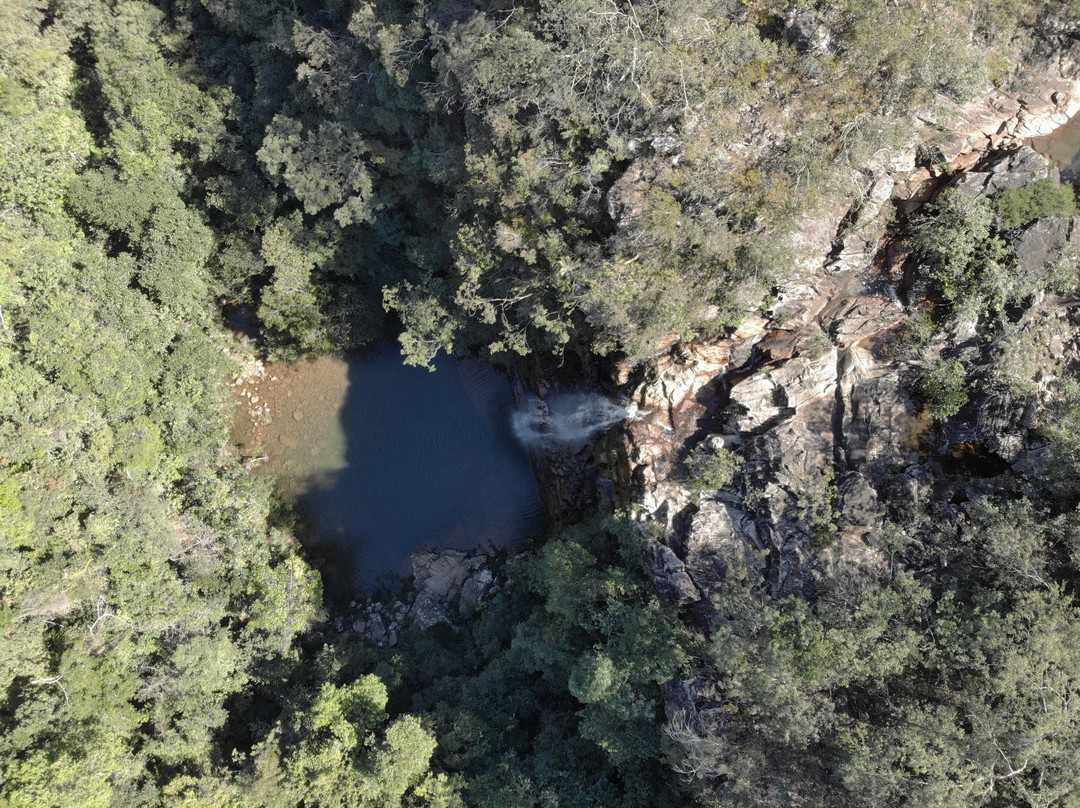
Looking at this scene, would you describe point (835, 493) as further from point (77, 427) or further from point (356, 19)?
point (77, 427)

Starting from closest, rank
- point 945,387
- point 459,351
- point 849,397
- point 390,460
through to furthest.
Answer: point 945,387 → point 849,397 → point 459,351 → point 390,460

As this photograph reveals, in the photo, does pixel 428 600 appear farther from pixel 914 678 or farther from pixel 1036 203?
pixel 1036 203

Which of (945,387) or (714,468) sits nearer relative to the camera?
(945,387)

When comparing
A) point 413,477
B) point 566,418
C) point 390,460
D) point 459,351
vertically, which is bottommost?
point 413,477

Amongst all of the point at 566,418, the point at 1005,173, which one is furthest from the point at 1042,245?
the point at 566,418

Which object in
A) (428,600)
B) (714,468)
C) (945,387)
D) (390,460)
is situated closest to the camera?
(945,387)

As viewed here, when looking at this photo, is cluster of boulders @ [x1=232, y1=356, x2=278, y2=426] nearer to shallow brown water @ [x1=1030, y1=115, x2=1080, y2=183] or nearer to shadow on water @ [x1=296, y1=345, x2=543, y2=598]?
shadow on water @ [x1=296, y1=345, x2=543, y2=598]
